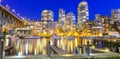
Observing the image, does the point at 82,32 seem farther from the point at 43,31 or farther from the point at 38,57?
the point at 38,57

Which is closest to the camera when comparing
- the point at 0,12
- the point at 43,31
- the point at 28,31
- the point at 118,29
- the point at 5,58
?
the point at 5,58

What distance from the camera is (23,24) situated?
6718 inches

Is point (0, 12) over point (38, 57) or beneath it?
over

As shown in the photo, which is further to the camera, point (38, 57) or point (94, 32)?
point (94, 32)

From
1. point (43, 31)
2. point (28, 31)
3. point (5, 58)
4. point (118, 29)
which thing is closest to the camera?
point (5, 58)

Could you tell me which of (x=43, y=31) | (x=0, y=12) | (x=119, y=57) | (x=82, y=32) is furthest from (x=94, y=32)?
(x=119, y=57)

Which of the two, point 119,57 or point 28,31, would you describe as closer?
point 119,57

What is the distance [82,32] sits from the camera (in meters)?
194

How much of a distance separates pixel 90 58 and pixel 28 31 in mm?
139567

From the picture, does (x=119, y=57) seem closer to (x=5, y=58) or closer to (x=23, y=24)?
(x=5, y=58)

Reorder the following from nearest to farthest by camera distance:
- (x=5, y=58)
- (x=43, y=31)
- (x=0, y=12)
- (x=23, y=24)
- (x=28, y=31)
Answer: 1. (x=5, y=58)
2. (x=0, y=12)
3. (x=28, y=31)
4. (x=23, y=24)
5. (x=43, y=31)

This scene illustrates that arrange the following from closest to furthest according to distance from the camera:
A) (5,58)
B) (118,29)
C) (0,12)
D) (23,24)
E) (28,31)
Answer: (5,58)
(0,12)
(118,29)
(28,31)
(23,24)

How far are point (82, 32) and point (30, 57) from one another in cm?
18334

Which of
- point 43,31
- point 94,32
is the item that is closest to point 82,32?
point 94,32
